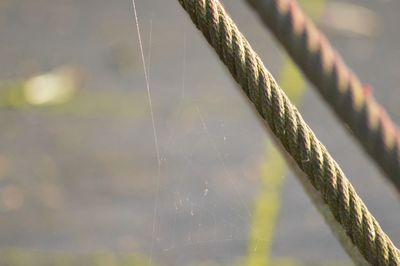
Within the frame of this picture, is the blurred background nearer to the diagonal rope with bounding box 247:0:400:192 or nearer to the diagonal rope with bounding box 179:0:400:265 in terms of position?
the diagonal rope with bounding box 247:0:400:192

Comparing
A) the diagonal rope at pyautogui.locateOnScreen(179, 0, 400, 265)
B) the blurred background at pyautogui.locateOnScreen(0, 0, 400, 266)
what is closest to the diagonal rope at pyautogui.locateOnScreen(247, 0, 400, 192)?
the diagonal rope at pyautogui.locateOnScreen(179, 0, 400, 265)

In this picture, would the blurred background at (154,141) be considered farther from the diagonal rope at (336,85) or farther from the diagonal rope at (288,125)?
the diagonal rope at (288,125)

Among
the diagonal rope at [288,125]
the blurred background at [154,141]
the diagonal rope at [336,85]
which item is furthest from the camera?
the blurred background at [154,141]

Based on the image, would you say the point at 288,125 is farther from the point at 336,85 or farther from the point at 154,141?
→ the point at 154,141

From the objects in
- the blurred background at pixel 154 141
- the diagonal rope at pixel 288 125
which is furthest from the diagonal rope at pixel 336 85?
the blurred background at pixel 154 141

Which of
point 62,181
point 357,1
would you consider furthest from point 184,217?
point 357,1

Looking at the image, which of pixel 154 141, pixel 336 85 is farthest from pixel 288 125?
pixel 154 141
